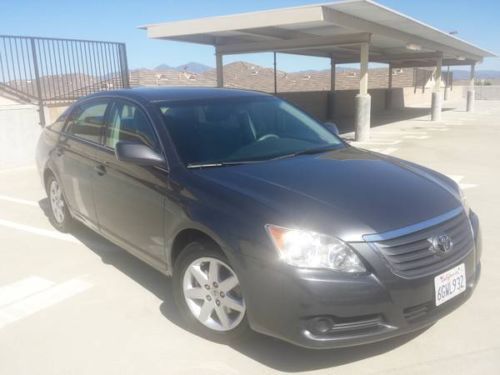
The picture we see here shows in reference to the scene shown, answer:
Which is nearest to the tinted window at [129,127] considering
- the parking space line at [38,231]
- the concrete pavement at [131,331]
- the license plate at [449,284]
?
the concrete pavement at [131,331]

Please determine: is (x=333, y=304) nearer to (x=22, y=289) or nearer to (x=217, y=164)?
(x=217, y=164)

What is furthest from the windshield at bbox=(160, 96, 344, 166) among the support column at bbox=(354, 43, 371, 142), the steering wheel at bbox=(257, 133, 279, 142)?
the support column at bbox=(354, 43, 371, 142)

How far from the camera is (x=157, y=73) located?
27.2m

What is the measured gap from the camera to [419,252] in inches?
102

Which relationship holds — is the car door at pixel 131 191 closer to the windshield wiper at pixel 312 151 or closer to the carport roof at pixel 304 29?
the windshield wiper at pixel 312 151

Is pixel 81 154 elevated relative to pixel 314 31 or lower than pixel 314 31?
lower

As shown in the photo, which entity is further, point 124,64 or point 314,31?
point 314,31

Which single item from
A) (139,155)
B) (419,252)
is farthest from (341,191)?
(139,155)

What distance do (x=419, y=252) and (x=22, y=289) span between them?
322 cm

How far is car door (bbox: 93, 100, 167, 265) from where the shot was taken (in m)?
3.36

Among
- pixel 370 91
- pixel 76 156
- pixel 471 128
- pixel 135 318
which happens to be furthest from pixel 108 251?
pixel 370 91

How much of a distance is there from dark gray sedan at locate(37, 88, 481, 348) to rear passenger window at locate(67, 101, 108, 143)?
40 millimetres

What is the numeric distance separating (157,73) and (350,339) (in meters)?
26.5

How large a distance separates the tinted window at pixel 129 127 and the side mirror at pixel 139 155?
0.14 meters
